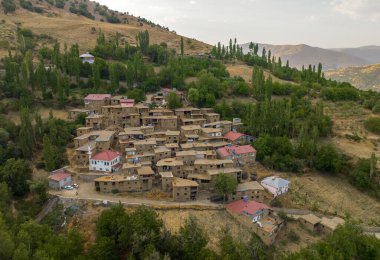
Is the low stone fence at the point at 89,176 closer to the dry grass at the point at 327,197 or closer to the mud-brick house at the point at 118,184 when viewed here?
the mud-brick house at the point at 118,184

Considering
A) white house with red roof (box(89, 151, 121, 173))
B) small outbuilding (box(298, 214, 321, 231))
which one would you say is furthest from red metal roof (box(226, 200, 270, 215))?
white house with red roof (box(89, 151, 121, 173))

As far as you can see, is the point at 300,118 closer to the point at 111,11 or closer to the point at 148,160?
the point at 148,160

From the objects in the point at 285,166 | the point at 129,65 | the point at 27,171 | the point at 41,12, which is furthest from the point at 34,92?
the point at 41,12

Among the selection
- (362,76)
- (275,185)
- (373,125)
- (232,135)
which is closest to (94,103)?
(232,135)

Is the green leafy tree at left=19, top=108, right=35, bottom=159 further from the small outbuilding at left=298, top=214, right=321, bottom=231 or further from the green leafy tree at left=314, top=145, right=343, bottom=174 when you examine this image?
the green leafy tree at left=314, top=145, right=343, bottom=174

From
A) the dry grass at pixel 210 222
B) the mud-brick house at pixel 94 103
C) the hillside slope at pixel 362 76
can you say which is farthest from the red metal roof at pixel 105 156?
the hillside slope at pixel 362 76

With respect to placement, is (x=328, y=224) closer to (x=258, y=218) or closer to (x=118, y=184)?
(x=258, y=218)

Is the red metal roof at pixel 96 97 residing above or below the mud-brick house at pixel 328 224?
above
